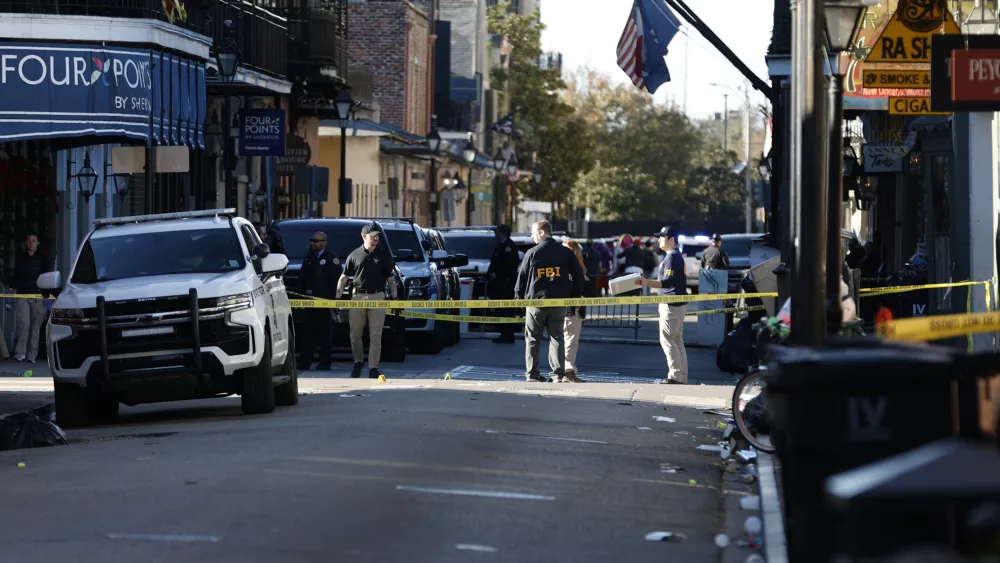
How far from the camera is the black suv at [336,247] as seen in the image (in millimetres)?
24703

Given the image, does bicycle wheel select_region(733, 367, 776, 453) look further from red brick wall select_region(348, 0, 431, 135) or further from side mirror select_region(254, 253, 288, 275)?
red brick wall select_region(348, 0, 431, 135)

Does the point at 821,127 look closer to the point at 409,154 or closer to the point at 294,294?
the point at 294,294

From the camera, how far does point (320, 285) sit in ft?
77.0

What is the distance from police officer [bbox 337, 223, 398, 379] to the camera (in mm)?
22062

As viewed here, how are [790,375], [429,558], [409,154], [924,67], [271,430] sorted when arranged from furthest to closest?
[409,154], [924,67], [271,430], [429,558], [790,375]

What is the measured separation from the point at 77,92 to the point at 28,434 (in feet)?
36.5

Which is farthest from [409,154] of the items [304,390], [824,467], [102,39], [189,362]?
[824,467]

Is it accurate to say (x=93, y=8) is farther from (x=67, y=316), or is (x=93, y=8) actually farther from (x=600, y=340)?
(x=67, y=316)

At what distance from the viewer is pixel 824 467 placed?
6.12 m

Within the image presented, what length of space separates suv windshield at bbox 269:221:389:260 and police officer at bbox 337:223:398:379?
2.70 metres

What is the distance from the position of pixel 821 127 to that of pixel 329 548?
4906 millimetres

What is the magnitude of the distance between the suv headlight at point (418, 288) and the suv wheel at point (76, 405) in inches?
381

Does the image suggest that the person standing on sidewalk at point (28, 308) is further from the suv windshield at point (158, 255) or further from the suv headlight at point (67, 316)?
the suv headlight at point (67, 316)

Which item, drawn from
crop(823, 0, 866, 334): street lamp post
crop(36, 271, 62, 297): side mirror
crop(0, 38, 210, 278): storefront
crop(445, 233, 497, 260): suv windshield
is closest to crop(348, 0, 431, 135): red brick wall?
crop(445, 233, 497, 260): suv windshield
